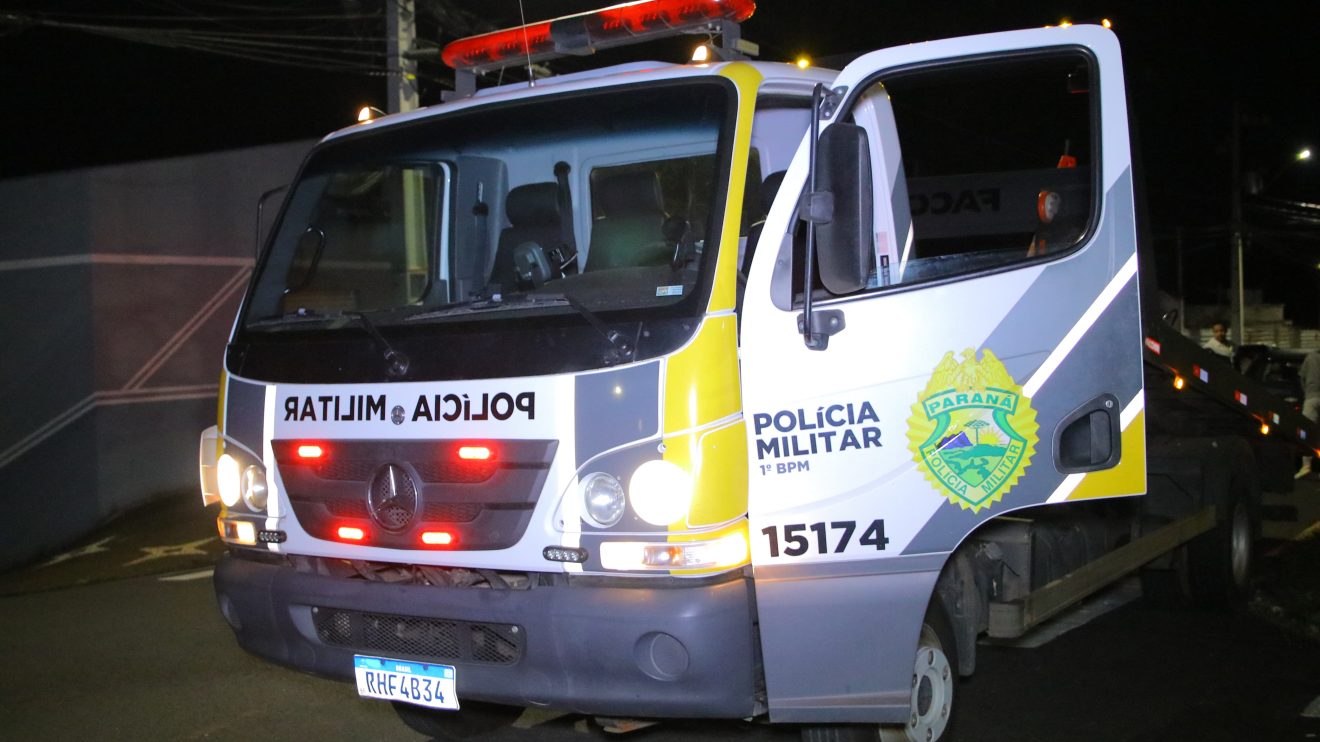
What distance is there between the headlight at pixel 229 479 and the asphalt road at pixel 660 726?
55.2 inches

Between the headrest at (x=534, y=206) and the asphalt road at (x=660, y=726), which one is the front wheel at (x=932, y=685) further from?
the headrest at (x=534, y=206)

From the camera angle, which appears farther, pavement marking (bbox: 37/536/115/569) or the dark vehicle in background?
the dark vehicle in background

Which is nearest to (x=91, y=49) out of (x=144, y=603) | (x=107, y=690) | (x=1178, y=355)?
(x=144, y=603)

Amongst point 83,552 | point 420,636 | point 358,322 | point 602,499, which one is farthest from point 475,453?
point 83,552

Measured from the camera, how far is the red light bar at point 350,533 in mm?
4254

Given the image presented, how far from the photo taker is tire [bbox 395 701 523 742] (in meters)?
5.36

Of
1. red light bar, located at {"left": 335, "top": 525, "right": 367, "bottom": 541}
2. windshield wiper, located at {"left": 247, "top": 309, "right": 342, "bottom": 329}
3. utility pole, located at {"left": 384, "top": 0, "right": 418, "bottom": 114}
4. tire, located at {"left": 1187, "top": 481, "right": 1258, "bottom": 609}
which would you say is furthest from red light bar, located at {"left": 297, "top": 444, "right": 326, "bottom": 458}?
utility pole, located at {"left": 384, "top": 0, "right": 418, "bottom": 114}

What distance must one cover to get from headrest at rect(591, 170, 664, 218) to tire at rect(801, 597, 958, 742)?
1.68 metres

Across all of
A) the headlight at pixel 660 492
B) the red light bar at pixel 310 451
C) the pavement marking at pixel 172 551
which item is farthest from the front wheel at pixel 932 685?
the pavement marking at pixel 172 551

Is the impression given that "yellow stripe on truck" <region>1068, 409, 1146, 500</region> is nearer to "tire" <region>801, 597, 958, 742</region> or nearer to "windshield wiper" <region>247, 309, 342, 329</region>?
"tire" <region>801, 597, 958, 742</region>

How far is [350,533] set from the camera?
4281 mm

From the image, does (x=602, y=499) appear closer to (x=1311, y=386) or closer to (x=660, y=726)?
(x=660, y=726)

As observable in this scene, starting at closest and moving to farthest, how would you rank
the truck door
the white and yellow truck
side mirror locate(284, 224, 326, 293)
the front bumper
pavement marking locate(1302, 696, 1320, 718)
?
the front bumper → the white and yellow truck → the truck door → side mirror locate(284, 224, 326, 293) → pavement marking locate(1302, 696, 1320, 718)

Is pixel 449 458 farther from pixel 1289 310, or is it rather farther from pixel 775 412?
pixel 1289 310
